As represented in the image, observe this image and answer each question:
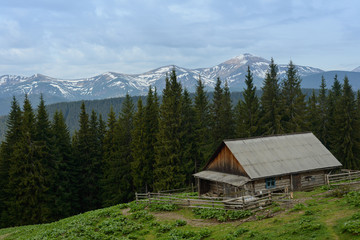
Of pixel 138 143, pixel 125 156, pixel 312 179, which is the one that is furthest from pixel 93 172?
pixel 312 179

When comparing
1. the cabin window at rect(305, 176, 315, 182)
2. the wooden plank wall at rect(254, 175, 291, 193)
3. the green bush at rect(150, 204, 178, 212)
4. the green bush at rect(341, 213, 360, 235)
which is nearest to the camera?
the green bush at rect(341, 213, 360, 235)

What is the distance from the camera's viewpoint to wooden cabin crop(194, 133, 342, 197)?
87.2 ft

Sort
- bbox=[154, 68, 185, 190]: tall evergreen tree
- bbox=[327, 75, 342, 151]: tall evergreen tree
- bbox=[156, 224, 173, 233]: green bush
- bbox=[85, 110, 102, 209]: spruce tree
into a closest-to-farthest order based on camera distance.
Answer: bbox=[156, 224, 173, 233]: green bush, bbox=[154, 68, 185, 190]: tall evergreen tree, bbox=[85, 110, 102, 209]: spruce tree, bbox=[327, 75, 342, 151]: tall evergreen tree

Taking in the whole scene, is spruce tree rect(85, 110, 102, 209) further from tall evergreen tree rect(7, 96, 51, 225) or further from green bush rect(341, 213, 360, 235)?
green bush rect(341, 213, 360, 235)

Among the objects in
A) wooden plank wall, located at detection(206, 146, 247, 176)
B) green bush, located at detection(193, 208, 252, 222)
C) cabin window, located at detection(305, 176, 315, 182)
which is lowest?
green bush, located at detection(193, 208, 252, 222)

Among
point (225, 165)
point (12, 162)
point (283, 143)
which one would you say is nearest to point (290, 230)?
point (225, 165)

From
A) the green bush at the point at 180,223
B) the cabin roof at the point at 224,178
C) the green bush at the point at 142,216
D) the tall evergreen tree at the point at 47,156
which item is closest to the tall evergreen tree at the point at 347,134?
the cabin roof at the point at 224,178

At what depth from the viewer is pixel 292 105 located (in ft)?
147

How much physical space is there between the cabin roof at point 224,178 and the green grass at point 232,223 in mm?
4428

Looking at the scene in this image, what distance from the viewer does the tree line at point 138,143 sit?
38.9 m

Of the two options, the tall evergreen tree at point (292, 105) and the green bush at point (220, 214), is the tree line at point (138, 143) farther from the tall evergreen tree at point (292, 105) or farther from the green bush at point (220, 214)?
the green bush at point (220, 214)

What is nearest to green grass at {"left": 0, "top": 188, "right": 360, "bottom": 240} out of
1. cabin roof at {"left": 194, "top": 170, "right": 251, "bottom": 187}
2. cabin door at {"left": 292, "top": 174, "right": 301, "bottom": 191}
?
cabin door at {"left": 292, "top": 174, "right": 301, "bottom": 191}

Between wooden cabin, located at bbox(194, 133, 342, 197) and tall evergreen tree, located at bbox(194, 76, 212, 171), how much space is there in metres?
11.5

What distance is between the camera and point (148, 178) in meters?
42.8
